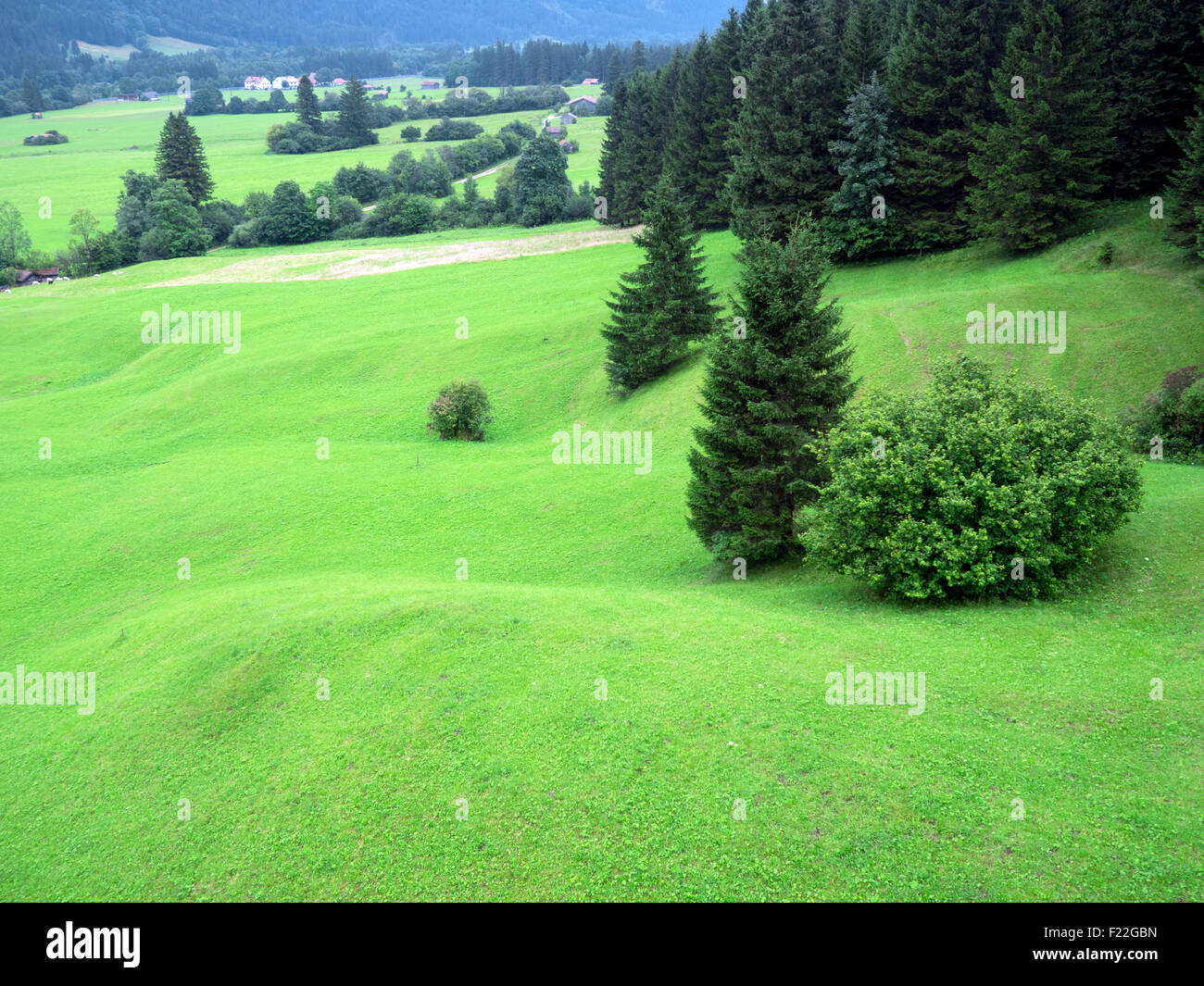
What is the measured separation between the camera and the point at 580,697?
1856cm

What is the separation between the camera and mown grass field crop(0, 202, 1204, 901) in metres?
13.8

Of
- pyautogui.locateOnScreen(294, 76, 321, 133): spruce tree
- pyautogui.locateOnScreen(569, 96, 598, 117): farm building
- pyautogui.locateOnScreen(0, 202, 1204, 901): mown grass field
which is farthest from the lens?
pyautogui.locateOnScreen(569, 96, 598, 117): farm building

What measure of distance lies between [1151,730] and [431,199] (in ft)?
418

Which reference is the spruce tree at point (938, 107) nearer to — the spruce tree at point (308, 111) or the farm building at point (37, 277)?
the farm building at point (37, 277)

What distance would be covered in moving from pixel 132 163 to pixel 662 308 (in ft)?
505

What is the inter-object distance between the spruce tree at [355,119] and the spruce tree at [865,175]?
13456 centimetres

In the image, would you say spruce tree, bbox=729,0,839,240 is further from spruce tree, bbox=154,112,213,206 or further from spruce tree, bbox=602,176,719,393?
spruce tree, bbox=154,112,213,206

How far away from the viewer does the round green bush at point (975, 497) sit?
68.6 ft

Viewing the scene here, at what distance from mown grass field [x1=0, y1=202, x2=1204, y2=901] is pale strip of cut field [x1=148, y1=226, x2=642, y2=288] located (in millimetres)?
52098

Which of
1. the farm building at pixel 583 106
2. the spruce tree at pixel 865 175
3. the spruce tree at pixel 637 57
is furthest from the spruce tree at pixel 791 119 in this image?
the farm building at pixel 583 106

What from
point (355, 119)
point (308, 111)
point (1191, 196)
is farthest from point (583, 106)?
point (1191, 196)

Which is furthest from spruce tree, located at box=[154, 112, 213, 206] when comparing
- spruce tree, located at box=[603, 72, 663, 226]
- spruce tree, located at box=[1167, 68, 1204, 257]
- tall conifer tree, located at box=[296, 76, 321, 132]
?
spruce tree, located at box=[1167, 68, 1204, 257]

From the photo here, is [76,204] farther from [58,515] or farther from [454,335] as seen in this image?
[58,515]

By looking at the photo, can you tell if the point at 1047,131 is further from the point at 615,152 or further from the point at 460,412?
the point at 615,152
